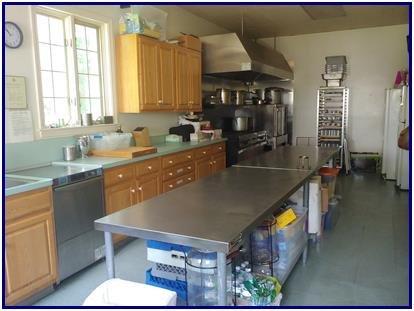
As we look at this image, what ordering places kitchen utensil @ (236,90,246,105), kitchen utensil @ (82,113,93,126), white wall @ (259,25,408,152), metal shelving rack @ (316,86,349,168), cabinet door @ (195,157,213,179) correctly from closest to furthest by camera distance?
1. kitchen utensil @ (82,113,93,126)
2. cabinet door @ (195,157,213,179)
3. kitchen utensil @ (236,90,246,105)
4. white wall @ (259,25,408,152)
5. metal shelving rack @ (316,86,349,168)

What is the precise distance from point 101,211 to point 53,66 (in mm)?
1485

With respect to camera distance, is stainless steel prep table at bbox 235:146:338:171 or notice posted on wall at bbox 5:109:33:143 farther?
stainless steel prep table at bbox 235:146:338:171

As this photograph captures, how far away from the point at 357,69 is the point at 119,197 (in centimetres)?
560

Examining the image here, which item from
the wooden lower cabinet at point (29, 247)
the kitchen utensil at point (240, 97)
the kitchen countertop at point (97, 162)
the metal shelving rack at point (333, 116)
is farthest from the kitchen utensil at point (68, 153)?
the metal shelving rack at point (333, 116)

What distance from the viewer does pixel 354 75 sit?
6789 millimetres

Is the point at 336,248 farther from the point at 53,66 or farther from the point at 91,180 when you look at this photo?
the point at 53,66

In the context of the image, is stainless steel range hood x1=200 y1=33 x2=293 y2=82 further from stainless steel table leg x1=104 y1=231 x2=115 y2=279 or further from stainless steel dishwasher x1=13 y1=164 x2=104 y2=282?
stainless steel table leg x1=104 y1=231 x2=115 y2=279

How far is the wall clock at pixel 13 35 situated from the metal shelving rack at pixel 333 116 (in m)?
5.44

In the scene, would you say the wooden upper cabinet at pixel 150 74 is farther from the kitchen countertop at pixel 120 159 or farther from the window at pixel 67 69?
the kitchen countertop at pixel 120 159

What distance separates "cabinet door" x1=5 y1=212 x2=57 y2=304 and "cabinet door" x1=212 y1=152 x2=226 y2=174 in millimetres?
2641

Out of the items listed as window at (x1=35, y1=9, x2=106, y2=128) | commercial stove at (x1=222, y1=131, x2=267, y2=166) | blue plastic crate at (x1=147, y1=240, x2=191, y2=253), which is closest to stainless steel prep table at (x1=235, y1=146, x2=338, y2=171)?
commercial stove at (x1=222, y1=131, x2=267, y2=166)

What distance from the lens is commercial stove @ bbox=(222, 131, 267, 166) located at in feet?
16.7

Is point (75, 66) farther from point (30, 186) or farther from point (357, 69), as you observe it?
point (357, 69)

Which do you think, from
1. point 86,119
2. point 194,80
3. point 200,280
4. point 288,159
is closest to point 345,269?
point 288,159
